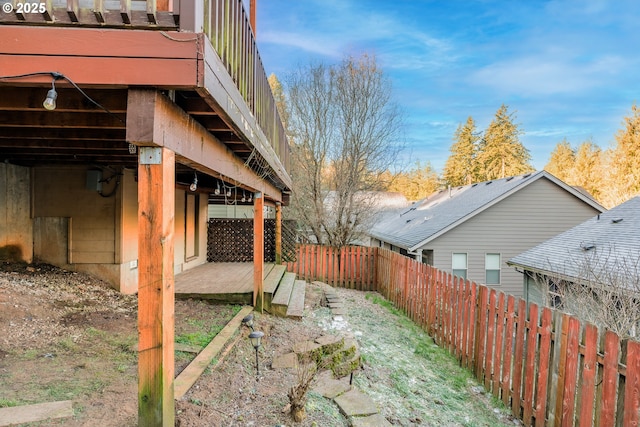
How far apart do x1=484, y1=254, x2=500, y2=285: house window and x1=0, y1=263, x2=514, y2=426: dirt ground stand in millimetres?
10077

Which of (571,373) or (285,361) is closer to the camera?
(571,373)

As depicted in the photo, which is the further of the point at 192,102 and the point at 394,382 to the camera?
the point at 394,382

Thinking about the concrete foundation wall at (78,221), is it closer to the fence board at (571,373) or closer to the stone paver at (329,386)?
the stone paver at (329,386)

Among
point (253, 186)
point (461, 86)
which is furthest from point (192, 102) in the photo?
point (461, 86)

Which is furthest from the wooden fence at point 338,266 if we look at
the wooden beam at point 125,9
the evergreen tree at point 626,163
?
the evergreen tree at point 626,163

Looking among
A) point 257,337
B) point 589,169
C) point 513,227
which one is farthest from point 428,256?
point 589,169

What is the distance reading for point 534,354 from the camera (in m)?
3.89

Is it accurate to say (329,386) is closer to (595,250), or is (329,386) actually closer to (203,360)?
(203,360)

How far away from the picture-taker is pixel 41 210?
5793 mm

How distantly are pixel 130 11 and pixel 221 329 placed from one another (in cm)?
350

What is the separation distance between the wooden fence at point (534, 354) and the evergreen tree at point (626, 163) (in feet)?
82.8

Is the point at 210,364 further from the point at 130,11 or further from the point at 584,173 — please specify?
the point at 584,173

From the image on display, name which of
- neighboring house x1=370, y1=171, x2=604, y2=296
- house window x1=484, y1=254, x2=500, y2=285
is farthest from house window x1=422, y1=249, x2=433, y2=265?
house window x1=484, y1=254, x2=500, y2=285

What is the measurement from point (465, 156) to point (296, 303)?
3339 centimetres
